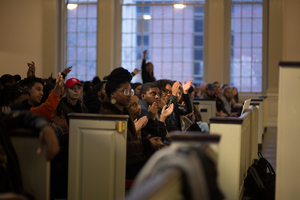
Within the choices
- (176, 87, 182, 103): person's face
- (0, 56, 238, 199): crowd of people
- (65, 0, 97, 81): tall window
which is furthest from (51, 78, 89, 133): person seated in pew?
(65, 0, 97, 81): tall window

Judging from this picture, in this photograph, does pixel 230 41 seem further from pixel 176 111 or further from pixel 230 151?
pixel 230 151

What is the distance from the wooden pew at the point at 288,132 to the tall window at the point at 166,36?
29.5ft

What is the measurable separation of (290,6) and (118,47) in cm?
495

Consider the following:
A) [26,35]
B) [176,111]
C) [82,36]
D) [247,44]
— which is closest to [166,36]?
[247,44]

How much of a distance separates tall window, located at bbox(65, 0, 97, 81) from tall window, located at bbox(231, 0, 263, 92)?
13.7ft

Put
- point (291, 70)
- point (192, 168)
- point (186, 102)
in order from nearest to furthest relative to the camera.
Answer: point (192, 168) → point (291, 70) → point (186, 102)

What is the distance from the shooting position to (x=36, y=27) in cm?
1090

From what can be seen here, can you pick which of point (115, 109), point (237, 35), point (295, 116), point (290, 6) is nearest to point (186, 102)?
point (115, 109)

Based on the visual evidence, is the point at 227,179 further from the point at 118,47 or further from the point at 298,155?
the point at 118,47

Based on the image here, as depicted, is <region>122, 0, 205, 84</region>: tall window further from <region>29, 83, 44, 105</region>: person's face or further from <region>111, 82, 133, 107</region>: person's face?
<region>111, 82, 133, 107</region>: person's face

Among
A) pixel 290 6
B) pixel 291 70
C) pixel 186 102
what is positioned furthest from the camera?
pixel 290 6

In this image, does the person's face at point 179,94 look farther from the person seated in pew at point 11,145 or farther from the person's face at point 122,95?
the person seated in pew at point 11,145

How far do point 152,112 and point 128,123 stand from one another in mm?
711

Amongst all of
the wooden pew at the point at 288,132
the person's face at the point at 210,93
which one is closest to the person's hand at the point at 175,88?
the wooden pew at the point at 288,132
